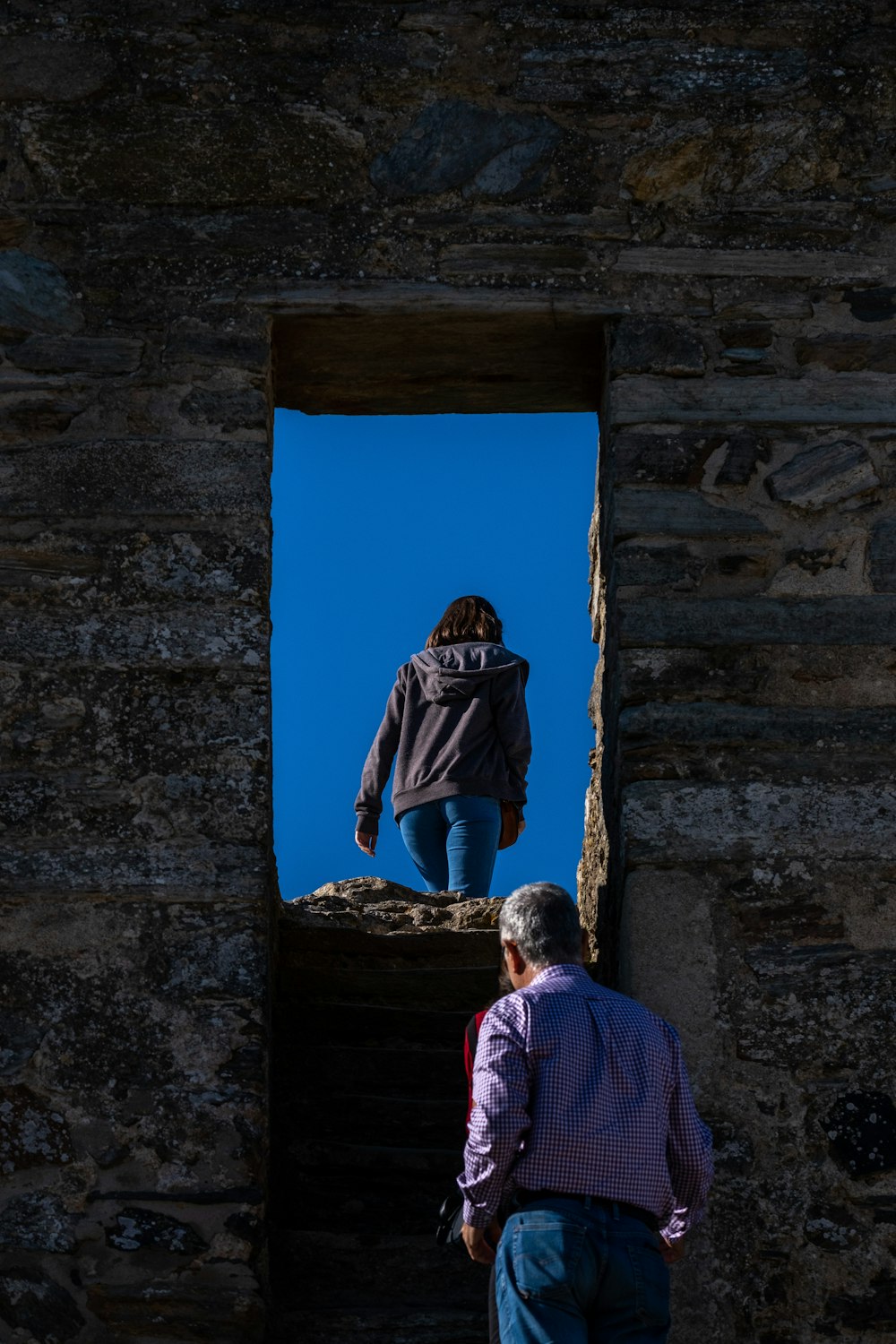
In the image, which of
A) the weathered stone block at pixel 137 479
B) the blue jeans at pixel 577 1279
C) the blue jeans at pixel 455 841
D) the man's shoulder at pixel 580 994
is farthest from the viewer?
the blue jeans at pixel 455 841

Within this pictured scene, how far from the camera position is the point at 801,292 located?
476 cm

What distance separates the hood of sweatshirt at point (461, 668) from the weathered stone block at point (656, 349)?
1.63 meters

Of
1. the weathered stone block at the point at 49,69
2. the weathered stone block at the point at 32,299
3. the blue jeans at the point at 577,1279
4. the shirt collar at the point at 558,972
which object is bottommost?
the blue jeans at the point at 577,1279

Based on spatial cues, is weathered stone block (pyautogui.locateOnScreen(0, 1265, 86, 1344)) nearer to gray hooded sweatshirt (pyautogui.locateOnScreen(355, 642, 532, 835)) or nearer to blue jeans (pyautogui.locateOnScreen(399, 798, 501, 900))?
blue jeans (pyautogui.locateOnScreen(399, 798, 501, 900))

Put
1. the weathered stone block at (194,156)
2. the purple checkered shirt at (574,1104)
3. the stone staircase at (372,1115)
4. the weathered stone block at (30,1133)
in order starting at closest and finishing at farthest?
the purple checkered shirt at (574,1104) < the weathered stone block at (30,1133) < the stone staircase at (372,1115) < the weathered stone block at (194,156)

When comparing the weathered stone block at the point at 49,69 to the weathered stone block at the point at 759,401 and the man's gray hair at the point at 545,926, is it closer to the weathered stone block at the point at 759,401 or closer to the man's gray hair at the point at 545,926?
the weathered stone block at the point at 759,401

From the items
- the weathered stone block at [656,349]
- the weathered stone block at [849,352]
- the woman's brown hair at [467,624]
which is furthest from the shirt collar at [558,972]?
the woman's brown hair at [467,624]

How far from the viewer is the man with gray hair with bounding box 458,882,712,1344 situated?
3086mm

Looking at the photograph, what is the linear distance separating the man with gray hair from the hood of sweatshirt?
269 cm

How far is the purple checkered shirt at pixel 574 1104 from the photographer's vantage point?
10.4 feet

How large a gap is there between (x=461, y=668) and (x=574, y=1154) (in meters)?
3.11

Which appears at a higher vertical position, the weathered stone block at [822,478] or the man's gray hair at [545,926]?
the weathered stone block at [822,478]

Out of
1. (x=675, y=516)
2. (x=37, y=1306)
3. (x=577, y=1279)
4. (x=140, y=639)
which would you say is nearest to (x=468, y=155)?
(x=675, y=516)

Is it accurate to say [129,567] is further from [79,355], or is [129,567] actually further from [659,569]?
[659,569]
